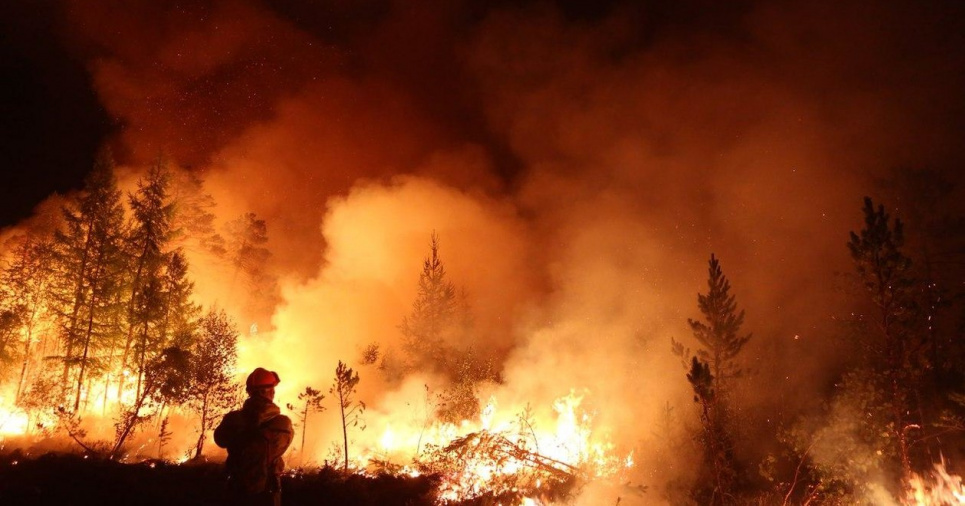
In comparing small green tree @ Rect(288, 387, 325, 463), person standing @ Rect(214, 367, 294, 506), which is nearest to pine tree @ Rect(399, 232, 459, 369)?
small green tree @ Rect(288, 387, 325, 463)

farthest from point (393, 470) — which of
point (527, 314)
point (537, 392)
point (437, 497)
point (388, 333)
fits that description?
point (388, 333)

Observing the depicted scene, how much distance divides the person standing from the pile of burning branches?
773 centimetres

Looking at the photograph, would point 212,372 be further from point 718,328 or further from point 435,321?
point 435,321

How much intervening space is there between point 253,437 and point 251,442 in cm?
5

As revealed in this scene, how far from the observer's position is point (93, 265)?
21.3 meters

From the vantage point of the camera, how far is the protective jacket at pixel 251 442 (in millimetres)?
5266

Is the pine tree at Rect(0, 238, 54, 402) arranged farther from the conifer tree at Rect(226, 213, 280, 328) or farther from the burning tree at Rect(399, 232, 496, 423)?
the burning tree at Rect(399, 232, 496, 423)

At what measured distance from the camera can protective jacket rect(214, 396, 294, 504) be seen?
527 centimetres

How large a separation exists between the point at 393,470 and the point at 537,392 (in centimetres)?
667

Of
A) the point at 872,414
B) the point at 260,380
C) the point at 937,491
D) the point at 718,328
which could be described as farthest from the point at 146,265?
the point at 937,491

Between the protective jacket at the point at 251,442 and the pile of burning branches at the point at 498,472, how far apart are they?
773 cm

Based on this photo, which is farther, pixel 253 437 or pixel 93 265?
pixel 93 265

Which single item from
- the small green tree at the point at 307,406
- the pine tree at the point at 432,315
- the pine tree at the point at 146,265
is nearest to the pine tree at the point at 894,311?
the small green tree at the point at 307,406

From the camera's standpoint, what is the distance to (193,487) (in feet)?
37.6
